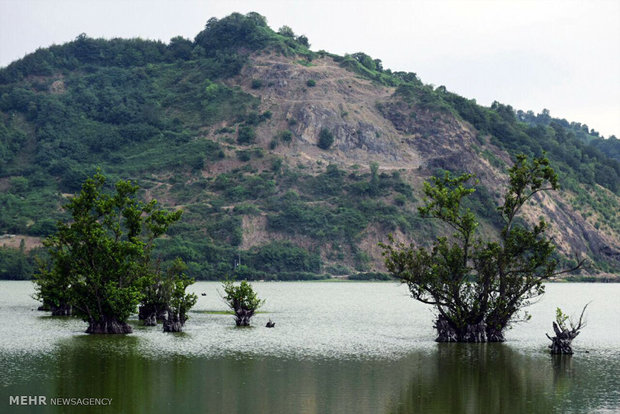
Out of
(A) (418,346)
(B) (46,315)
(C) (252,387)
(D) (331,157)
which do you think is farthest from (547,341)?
(D) (331,157)

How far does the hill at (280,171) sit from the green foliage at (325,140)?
1.10 ft

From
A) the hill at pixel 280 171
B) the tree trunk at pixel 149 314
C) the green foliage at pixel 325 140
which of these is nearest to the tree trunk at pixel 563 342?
the tree trunk at pixel 149 314

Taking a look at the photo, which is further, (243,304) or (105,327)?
(243,304)

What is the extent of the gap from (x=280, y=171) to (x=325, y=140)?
60.7ft

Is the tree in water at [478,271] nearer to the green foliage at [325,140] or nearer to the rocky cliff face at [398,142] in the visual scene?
the rocky cliff face at [398,142]

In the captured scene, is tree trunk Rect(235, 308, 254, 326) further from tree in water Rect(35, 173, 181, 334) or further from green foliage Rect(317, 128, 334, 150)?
green foliage Rect(317, 128, 334, 150)

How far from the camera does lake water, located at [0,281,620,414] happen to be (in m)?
29.4

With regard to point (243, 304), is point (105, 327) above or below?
below

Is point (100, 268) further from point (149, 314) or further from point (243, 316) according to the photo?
point (243, 316)

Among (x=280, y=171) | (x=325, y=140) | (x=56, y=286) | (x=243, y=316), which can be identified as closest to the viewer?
(x=56, y=286)

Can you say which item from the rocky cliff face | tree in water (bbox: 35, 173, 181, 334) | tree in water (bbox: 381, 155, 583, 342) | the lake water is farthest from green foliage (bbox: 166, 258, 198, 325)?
the rocky cliff face

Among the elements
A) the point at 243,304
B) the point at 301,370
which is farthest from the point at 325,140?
the point at 301,370

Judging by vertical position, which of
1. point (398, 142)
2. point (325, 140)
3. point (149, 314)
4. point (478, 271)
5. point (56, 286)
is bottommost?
point (149, 314)

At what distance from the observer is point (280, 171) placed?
169375 millimetres
